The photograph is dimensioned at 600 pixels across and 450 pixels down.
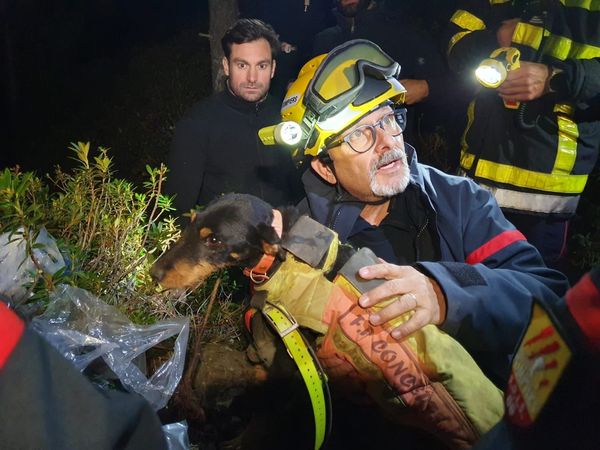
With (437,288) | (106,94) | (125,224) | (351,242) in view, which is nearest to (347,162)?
(351,242)

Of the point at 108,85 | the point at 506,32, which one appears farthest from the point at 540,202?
the point at 108,85

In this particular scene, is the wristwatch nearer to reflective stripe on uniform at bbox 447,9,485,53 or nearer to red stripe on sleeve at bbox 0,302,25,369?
reflective stripe on uniform at bbox 447,9,485,53

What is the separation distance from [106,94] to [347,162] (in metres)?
9.67

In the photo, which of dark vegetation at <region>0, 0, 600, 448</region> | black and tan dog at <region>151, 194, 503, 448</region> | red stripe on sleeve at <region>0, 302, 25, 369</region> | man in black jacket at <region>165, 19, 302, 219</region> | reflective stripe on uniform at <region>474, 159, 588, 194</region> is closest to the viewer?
red stripe on sleeve at <region>0, 302, 25, 369</region>

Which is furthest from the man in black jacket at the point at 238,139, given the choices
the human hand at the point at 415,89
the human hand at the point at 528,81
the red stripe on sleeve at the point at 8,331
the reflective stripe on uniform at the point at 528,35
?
the red stripe on sleeve at the point at 8,331

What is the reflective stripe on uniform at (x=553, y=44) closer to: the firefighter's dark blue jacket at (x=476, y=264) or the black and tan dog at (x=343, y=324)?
the firefighter's dark blue jacket at (x=476, y=264)

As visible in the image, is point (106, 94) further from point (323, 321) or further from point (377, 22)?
point (323, 321)

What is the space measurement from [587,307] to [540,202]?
287cm

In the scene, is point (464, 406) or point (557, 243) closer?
point (464, 406)

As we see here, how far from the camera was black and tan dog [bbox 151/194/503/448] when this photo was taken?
2.04m

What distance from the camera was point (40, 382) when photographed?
1.06 metres

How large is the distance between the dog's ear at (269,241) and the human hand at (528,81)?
1.97 m

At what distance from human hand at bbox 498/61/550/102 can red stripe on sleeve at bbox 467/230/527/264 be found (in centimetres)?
127

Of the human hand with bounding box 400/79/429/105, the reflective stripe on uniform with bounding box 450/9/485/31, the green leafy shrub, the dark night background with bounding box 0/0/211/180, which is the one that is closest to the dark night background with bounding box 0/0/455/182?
the dark night background with bounding box 0/0/211/180
